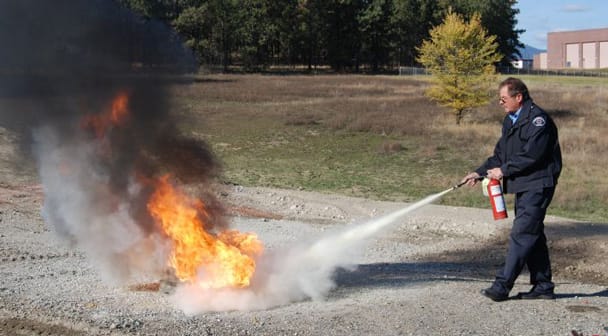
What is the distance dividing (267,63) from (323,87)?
32.2 m

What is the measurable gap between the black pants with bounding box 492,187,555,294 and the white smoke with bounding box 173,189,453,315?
1.15m

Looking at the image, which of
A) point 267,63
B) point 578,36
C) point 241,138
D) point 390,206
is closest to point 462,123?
point 241,138

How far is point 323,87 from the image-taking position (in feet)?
192

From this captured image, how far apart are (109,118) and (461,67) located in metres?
28.6

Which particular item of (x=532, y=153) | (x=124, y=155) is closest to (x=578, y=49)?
(x=532, y=153)

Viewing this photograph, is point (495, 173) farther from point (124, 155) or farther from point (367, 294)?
point (124, 155)

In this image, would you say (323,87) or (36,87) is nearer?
(36,87)

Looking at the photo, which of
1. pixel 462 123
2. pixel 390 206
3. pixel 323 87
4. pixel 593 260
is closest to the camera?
pixel 593 260

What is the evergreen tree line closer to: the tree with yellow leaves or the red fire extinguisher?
the tree with yellow leaves

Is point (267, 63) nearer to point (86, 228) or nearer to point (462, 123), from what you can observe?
point (462, 123)

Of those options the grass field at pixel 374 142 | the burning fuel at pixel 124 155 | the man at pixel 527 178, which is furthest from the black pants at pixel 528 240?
the grass field at pixel 374 142

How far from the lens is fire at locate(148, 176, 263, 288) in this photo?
Result: 26.2 ft

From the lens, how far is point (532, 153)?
297 inches

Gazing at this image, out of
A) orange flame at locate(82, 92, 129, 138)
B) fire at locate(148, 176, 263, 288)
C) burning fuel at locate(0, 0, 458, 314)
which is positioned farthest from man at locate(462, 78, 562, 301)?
orange flame at locate(82, 92, 129, 138)
